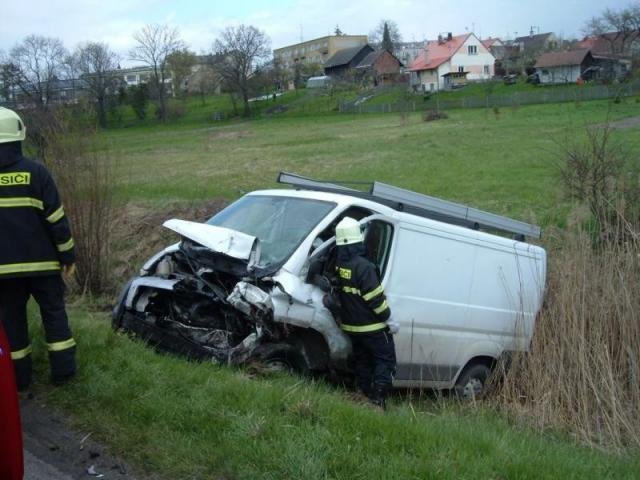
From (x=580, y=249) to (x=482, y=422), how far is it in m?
2.89

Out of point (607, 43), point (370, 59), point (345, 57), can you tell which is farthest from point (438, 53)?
point (607, 43)

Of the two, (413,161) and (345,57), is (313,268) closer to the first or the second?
(413,161)

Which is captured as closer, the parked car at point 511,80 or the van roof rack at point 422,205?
the van roof rack at point 422,205

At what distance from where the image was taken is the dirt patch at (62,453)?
3713mm

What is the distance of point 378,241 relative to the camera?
21.3ft

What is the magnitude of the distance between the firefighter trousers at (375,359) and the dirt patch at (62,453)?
2509mm

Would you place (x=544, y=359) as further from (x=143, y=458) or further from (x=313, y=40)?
(x=313, y=40)

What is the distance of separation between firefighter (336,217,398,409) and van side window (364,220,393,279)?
0.50m

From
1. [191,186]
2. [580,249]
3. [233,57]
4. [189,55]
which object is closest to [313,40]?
[189,55]

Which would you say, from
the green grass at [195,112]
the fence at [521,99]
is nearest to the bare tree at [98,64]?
the green grass at [195,112]

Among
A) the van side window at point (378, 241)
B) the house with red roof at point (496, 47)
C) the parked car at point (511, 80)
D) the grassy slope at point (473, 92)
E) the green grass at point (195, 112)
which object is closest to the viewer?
the van side window at point (378, 241)

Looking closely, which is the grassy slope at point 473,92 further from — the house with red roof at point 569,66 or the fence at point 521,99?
the house with red roof at point 569,66

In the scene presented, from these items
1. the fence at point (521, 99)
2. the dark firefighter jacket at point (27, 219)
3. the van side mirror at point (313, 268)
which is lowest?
the van side mirror at point (313, 268)

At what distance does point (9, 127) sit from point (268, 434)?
2.51 m
